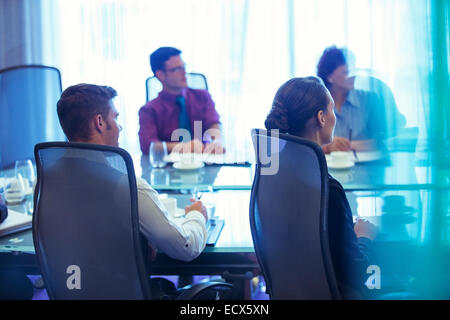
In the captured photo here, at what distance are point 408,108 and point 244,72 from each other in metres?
2.33

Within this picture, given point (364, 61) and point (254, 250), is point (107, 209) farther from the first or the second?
point (364, 61)

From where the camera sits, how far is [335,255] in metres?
1.25

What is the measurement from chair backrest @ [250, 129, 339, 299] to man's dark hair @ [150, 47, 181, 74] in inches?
65.2

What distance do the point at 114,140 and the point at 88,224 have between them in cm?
31

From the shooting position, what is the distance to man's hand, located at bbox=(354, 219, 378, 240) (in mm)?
1451

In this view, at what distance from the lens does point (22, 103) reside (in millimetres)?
2975

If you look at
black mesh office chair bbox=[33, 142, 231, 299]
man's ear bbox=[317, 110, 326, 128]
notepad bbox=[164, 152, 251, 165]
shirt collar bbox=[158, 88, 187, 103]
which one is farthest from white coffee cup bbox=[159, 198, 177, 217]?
shirt collar bbox=[158, 88, 187, 103]

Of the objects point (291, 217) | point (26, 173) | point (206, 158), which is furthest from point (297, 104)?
point (26, 173)

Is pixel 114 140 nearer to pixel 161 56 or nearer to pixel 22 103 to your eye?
pixel 161 56

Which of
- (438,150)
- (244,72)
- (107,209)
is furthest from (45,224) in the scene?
(244,72)

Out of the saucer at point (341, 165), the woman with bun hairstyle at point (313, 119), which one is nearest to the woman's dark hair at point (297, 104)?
the woman with bun hairstyle at point (313, 119)

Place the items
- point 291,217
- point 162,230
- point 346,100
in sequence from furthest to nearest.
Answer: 1. point 346,100
2. point 162,230
3. point 291,217

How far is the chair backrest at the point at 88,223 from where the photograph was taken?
122 centimetres

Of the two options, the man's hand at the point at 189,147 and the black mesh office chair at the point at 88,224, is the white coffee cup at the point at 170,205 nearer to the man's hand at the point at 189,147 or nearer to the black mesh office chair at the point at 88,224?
the black mesh office chair at the point at 88,224
